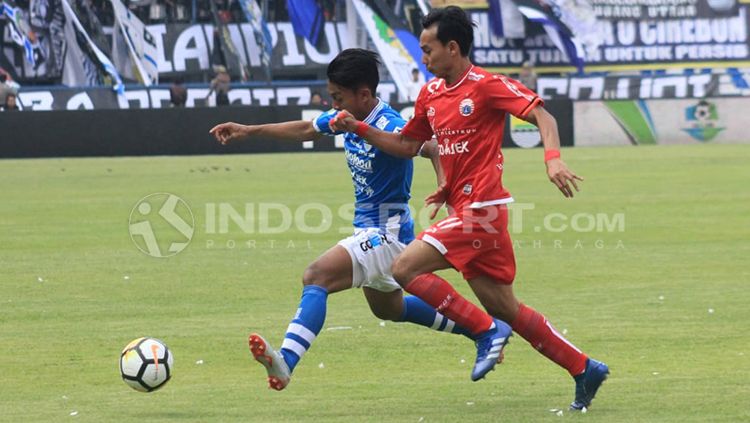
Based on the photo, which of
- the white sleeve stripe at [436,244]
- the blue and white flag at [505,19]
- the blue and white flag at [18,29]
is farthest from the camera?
the blue and white flag at [505,19]

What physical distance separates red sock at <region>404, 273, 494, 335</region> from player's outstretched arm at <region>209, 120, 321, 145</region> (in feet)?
4.51

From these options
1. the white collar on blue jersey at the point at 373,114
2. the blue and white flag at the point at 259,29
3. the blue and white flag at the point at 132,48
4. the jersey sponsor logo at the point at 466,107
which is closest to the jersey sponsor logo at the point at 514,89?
the jersey sponsor logo at the point at 466,107

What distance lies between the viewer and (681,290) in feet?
41.1

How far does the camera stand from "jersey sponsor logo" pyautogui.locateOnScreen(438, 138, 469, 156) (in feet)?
25.1

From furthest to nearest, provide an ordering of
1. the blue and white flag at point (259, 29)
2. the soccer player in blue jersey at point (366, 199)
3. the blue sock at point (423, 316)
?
the blue and white flag at point (259, 29), the blue sock at point (423, 316), the soccer player in blue jersey at point (366, 199)

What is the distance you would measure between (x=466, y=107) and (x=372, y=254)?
1.20 metres

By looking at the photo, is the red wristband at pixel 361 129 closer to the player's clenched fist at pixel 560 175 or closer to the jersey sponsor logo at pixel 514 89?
the jersey sponsor logo at pixel 514 89

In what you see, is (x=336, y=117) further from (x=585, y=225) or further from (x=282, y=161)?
(x=282, y=161)

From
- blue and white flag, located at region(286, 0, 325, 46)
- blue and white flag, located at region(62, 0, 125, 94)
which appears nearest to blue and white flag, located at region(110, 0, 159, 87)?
blue and white flag, located at region(62, 0, 125, 94)

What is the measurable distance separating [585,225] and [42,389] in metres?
11.5

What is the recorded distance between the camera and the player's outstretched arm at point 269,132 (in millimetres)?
8664

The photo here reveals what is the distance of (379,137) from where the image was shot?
8.13 meters

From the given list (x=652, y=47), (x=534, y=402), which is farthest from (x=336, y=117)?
(x=652, y=47)

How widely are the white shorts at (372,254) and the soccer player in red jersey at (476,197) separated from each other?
519 millimetres
